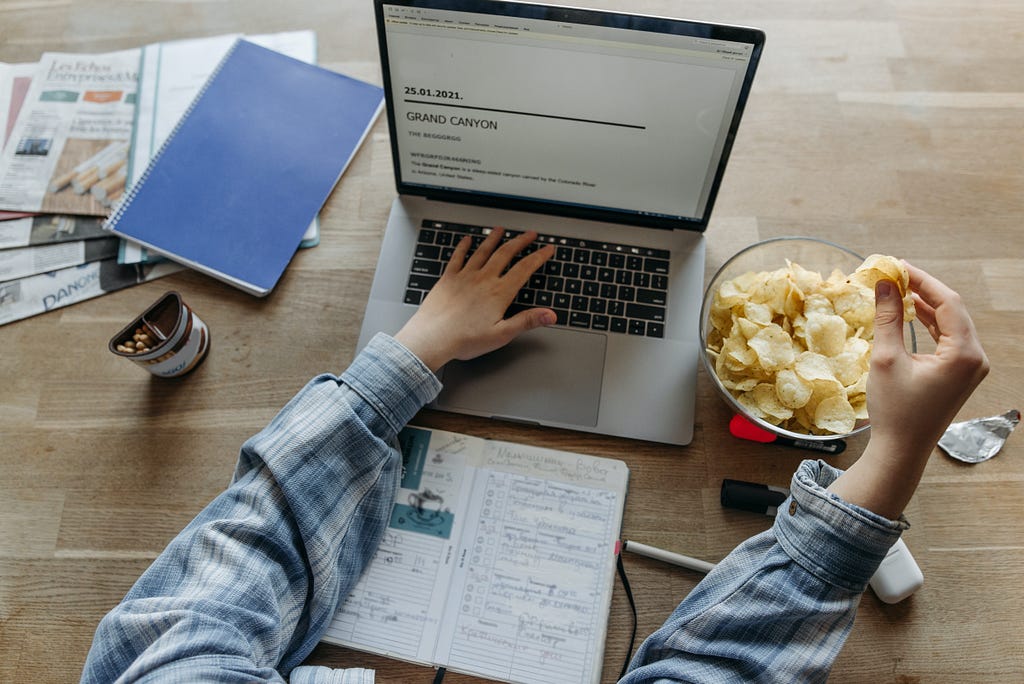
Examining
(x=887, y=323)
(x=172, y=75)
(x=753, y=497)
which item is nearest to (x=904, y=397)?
(x=887, y=323)

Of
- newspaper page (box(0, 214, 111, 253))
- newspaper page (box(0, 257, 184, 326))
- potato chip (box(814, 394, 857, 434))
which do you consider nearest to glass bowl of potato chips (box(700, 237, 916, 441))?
potato chip (box(814, 394, 857, 434))

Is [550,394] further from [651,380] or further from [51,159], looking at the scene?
[51,159]

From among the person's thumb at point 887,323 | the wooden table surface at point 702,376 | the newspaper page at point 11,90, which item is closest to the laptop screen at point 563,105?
the wooden table surface at point 702,376

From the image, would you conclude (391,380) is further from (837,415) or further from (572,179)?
(837,415)

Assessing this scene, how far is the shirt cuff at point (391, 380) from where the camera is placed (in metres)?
0.78

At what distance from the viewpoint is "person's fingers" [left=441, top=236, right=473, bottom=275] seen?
87 centimetres

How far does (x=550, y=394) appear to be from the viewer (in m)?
0.84

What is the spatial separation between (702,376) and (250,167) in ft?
2.21

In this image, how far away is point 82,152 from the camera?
1.01 meters

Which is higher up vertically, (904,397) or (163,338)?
(904,397)

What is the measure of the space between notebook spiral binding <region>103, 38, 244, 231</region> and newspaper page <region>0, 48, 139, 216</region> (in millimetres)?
30

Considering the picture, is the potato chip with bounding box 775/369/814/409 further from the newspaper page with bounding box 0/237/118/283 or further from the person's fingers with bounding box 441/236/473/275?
the newspaper page with bounding box 0/237/118/283

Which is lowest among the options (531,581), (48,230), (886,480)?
(531,581)

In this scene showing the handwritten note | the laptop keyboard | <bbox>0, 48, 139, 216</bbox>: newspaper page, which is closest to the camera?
the handwritten note
